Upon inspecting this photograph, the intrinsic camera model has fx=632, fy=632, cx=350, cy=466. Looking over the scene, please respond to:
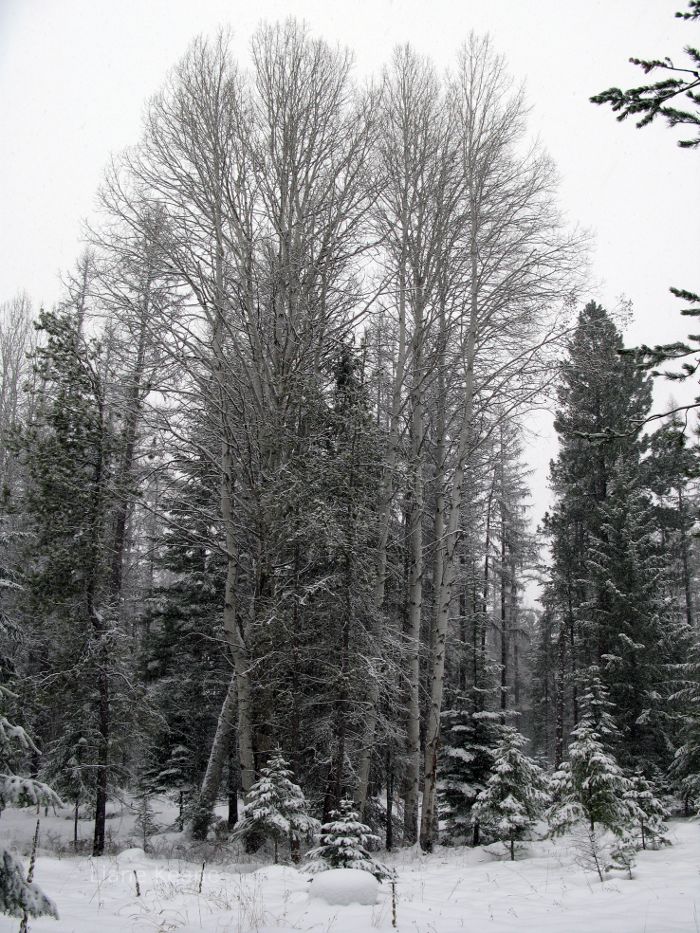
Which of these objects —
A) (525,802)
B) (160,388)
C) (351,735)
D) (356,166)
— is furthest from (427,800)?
(356,166)

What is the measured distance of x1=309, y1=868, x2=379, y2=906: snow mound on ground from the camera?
674 cm

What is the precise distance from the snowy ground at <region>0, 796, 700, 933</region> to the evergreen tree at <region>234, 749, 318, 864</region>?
1.89 ft

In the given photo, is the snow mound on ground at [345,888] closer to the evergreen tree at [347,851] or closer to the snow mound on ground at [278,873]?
the evergreen tree at [347,851]

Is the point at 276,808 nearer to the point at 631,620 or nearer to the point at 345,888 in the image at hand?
the point at 345,888

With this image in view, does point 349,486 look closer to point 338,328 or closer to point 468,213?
point 338,328

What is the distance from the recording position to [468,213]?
1348 centimetres

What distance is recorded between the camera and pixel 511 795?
11758 millimetres

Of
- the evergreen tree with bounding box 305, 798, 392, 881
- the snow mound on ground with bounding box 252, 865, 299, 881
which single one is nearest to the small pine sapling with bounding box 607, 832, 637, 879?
the evergreen tree with bounding box 305, 798, 392, 881

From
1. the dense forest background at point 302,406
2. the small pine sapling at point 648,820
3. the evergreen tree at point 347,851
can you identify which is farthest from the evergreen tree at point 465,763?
the evergreen tree at point 347,851

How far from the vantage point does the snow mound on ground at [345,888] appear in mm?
6738

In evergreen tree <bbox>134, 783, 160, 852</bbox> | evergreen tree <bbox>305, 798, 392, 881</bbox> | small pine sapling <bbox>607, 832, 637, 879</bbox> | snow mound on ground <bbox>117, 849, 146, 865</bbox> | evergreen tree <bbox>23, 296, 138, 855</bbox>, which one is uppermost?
evergreen tree <bbox>23, 296, 138, 855</bbox>

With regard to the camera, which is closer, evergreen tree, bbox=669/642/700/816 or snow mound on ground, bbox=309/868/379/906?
snow mound on ground, bbox=309/868/379/906

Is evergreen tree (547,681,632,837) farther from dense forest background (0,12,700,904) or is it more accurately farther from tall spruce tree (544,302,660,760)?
tall spruce tree (544,302,660,760)

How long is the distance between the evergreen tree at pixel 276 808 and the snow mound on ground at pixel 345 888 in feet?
6.82
